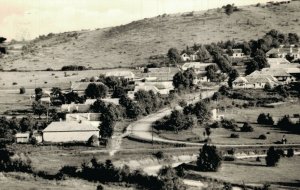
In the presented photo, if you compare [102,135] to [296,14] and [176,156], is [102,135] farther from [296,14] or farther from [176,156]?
[296,14]

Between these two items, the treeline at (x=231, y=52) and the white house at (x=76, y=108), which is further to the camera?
the treeline at (x=231, y=52)

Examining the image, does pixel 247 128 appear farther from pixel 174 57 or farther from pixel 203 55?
pixel 203 55

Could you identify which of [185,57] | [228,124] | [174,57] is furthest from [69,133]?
[185,57]

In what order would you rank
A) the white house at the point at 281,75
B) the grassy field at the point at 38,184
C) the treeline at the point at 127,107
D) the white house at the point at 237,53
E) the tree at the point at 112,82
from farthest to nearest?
the white house at the point at 237,53, the white house at the point at 281,75, the tree at the point at 112,82, the treeline at the point at 127,107, the grassy field at the point at 38,184

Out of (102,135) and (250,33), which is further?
(250,33)

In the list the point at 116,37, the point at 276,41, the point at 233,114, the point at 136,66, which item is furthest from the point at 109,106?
the point at 116,37

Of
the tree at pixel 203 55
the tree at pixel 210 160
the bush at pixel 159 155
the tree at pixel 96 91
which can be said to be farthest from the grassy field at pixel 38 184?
the tree at pixel 203 55

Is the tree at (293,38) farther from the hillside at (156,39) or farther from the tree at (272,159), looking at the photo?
the tree at (272,159)
